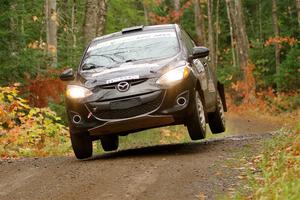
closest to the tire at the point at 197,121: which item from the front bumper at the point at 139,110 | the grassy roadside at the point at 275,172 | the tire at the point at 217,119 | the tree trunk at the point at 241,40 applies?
the front bumper at the point at 139,110

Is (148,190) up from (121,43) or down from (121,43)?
down

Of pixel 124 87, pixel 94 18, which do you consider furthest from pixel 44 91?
pixel 124 87

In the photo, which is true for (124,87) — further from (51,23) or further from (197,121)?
(51,23)

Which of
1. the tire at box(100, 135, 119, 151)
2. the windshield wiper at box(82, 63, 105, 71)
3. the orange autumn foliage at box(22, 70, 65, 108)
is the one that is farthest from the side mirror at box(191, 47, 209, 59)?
the orange autumn foliage at box(22, 70, 65, 108)

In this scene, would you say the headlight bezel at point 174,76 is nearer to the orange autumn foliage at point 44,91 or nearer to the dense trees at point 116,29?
the dense trees at point 116,29

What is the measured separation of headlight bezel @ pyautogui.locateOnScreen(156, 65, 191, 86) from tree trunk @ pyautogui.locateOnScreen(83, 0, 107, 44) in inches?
299

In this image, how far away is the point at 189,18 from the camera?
47.9m

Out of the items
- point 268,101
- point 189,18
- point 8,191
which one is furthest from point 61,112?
point 189,18

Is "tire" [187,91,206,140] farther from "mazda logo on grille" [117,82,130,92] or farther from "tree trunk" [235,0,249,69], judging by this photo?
"tree trunk" [235,0,249,69]

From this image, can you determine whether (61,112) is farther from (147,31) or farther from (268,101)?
(268,101)

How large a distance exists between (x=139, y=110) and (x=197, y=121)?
92 centimetres

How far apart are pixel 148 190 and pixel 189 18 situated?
41.5 meters

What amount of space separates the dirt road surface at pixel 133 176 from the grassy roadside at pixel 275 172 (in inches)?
10.7

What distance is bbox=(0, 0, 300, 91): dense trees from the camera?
16.6 meters
